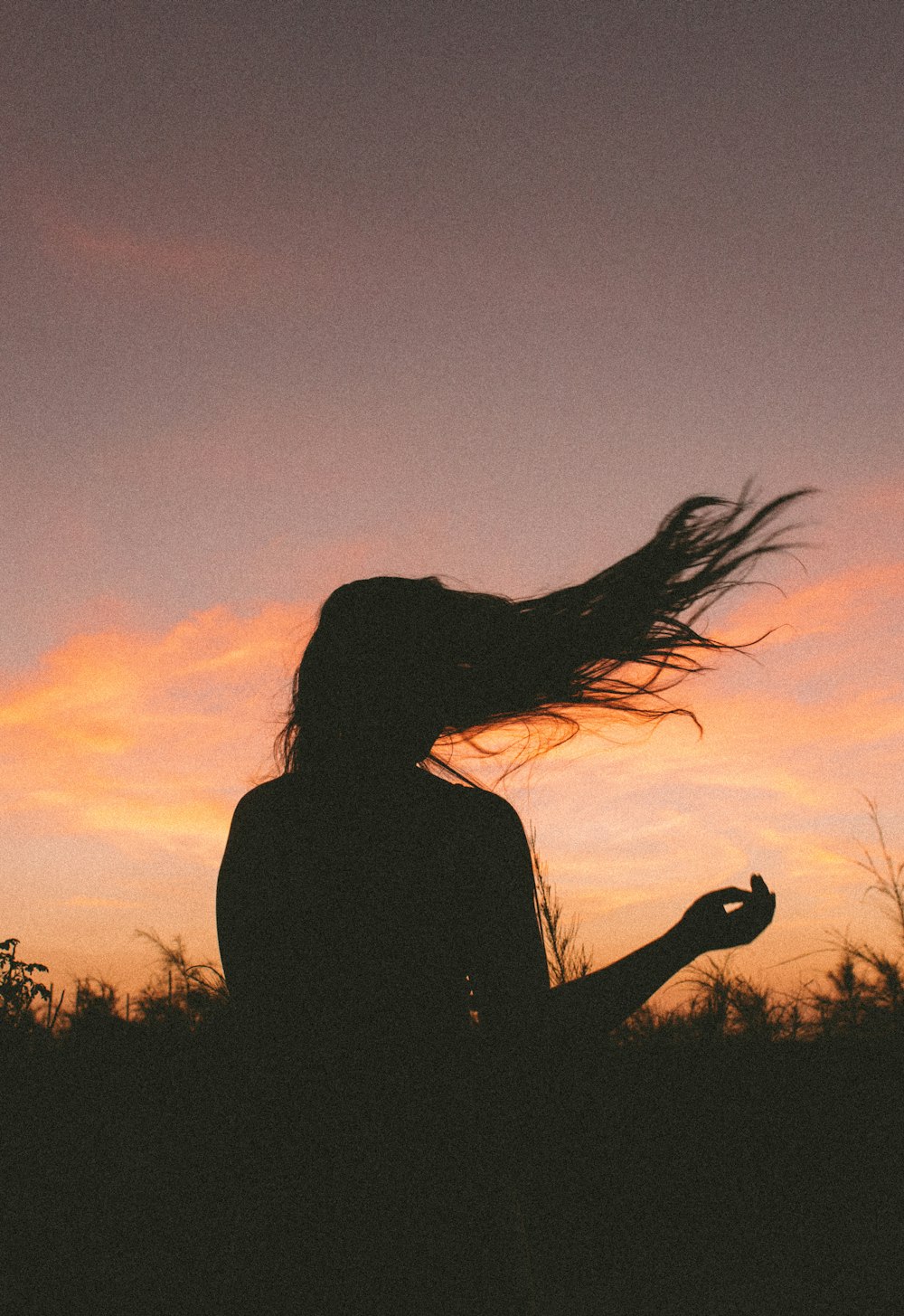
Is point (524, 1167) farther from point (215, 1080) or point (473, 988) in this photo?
point (473, 988)

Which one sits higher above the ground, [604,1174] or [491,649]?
[491,649]

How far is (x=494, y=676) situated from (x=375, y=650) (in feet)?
2.53

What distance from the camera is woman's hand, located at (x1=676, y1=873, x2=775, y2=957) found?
177 centimetres

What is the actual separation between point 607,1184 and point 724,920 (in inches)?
105

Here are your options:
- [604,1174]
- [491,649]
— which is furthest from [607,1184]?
[491,649]

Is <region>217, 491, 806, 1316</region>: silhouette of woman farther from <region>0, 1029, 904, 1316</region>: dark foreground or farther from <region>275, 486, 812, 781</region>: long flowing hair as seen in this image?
<region>0, 1029, 904, 1316</region>: dark foreground

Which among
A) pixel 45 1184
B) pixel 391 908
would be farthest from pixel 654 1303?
pixel 391 908

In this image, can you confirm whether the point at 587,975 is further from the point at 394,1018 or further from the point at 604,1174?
the point at 604,1174

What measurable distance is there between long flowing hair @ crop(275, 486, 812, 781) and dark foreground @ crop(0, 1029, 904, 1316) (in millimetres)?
1306

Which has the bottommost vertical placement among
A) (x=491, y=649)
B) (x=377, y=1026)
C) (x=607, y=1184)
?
(x=607, y=1184)

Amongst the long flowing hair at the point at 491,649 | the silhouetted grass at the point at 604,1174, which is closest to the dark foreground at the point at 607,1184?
the silhouetted grass at the point at 604,1174

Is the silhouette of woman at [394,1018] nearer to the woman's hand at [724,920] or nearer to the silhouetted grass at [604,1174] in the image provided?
the woman's hand at [724,920]

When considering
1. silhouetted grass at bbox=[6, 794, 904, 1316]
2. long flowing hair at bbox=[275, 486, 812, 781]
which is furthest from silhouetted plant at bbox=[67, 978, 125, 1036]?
long flowing hair at bbox=[275, 486, 812, 781]

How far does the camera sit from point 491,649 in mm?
2846
